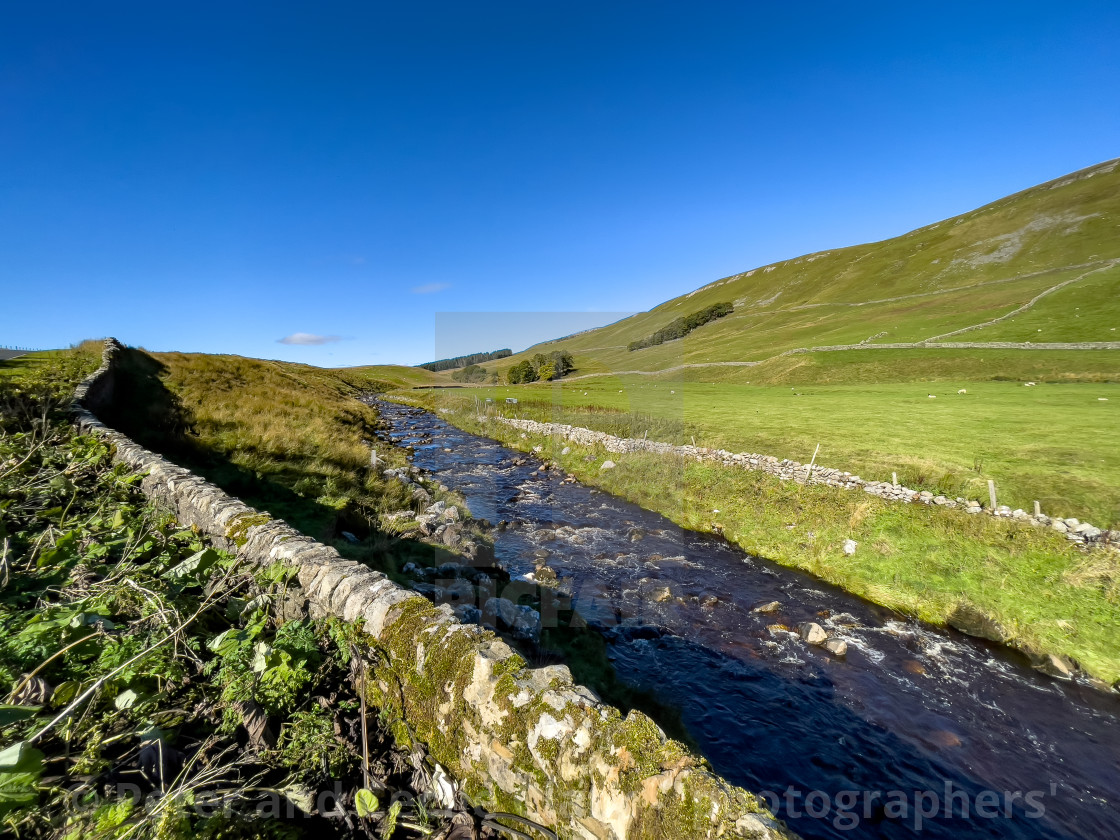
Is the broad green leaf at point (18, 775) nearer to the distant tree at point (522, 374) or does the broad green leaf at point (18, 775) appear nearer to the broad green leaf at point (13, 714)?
the broad green leaf at point (13, 714)

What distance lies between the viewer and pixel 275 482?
11750 mm

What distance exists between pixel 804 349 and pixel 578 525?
5819 cm

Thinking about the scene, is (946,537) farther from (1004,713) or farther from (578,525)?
(578,525)

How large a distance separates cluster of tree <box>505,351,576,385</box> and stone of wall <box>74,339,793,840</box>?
3678 centimetres

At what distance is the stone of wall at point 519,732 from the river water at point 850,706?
16.1 feet

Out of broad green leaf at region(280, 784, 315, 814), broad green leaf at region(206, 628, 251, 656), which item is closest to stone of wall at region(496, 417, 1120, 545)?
broad green leaf at region(280, 784, 315, 814)

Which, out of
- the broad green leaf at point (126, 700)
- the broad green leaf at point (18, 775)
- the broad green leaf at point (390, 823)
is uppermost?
the broad green leaf at point (18, 775)

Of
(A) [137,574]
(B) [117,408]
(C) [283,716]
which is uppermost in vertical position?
(B) [117,408]

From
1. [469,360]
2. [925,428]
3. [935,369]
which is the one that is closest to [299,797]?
[925,428]

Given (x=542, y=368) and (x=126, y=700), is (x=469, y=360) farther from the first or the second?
(x=126, y=700)

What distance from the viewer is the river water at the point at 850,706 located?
619 centimetres

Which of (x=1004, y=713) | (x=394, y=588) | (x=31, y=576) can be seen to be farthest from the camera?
(x=1004, y=713)

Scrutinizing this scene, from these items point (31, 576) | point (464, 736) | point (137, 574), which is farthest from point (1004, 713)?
point (31, 576)

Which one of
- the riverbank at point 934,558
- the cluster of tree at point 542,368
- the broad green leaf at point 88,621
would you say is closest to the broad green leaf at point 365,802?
the broad green leaf at point 88,621
